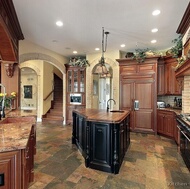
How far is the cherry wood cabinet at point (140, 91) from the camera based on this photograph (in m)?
5.21

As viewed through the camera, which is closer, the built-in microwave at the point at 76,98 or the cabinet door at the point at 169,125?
the cabinet door at the point at 169,125

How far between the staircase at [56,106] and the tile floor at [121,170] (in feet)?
11.2

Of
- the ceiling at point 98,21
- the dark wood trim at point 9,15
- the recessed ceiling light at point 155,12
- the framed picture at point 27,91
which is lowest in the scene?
the framed picture at point 27,91

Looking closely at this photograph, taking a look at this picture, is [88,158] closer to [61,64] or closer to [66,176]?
[66,176]

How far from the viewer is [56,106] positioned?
8477 mm

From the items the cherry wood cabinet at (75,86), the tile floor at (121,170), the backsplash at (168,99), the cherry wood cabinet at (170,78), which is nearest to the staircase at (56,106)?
the cherry wood cabinet at (75,86)

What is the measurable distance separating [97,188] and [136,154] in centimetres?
162

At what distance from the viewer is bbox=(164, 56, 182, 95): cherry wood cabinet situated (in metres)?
4.83

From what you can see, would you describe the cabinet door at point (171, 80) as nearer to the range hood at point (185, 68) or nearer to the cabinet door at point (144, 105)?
the cabinet door at point (144, 105)

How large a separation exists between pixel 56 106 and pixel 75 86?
2388 mm

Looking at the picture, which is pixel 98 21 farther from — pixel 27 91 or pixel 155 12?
pixel 27 91

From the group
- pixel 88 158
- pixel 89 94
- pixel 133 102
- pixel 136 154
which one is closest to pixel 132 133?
pixel 133 102

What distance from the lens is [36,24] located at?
366 centimetres

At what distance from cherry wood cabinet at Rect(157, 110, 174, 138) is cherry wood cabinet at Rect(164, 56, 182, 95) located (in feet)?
2.51
